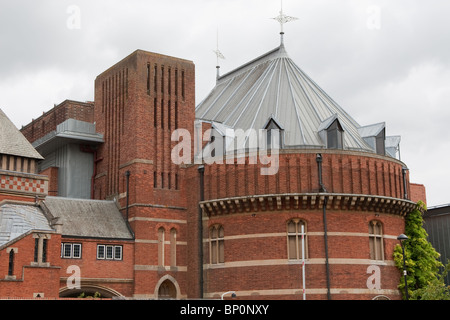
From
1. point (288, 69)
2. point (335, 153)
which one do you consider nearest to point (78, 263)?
point (335, 153)

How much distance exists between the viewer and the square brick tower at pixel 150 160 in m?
38.0

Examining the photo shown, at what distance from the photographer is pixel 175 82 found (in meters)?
41.7

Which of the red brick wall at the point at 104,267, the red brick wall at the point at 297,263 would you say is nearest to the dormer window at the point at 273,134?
the red brick wall at the point at 297,263

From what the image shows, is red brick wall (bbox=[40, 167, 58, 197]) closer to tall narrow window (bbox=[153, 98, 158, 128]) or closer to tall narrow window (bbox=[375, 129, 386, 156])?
tall narrow window (bbox=[153, 98, 158, 128])

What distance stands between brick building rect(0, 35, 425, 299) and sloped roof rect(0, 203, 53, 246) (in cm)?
77

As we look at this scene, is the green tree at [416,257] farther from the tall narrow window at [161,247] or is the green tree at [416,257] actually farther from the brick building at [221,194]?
the tall narrow window at [161,247]

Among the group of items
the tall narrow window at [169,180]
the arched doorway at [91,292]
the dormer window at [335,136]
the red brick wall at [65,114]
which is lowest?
the arched doorway at [91,292]

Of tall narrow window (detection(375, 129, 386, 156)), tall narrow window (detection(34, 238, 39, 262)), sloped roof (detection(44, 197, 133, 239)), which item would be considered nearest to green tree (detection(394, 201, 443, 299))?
tall narrow window (detection(375, 129, 386, 156))

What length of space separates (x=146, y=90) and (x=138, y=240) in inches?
387

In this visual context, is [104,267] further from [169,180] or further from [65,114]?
[65,114]

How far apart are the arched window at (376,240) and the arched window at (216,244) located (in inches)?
349

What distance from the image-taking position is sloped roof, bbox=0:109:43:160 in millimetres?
35500

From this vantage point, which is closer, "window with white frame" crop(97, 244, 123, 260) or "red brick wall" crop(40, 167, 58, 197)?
"window with white frame" crop(97, 244, 123, 260)

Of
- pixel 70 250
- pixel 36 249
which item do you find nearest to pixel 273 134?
pixel 70 250
